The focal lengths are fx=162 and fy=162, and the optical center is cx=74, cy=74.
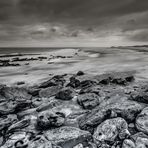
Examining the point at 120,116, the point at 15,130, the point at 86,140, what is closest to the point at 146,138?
the point at 120,116

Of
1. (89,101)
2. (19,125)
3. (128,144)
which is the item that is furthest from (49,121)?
(128,144)

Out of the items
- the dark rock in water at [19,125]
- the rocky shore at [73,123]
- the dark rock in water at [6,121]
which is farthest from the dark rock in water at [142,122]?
the dark rock in water at [6,121]

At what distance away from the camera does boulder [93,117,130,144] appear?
12.3 feet

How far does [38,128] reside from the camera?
4.42 metres

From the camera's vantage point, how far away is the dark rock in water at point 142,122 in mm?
4062

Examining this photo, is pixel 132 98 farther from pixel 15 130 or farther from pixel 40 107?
pixel 15 130

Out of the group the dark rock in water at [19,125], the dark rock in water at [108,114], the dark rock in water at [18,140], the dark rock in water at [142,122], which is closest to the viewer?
the dark rock in water at [18,140]

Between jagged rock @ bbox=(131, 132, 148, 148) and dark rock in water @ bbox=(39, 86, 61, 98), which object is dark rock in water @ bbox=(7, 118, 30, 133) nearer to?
dark rock in water @ bbox=(39, 86, 61, 98)

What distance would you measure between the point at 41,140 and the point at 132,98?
3578 mm

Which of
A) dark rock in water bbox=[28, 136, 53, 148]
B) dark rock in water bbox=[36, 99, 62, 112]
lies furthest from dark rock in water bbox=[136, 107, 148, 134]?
dark rock in water bbox=[36, 99, 62, 112]

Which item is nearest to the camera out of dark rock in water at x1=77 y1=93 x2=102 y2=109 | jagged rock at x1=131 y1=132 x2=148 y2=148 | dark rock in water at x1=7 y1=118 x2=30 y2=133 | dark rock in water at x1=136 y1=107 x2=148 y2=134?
jagged rock at x1=131 y1=132 x2=148 y2=148

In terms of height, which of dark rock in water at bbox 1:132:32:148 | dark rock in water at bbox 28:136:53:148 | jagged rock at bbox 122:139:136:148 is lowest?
dark rock in water at bbox 1:132:32:148

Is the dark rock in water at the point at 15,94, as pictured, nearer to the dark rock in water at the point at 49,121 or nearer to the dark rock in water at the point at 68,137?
the dark rock in water at the point at 49,121

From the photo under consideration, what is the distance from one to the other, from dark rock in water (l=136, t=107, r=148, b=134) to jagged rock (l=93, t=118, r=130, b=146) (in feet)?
1.14
